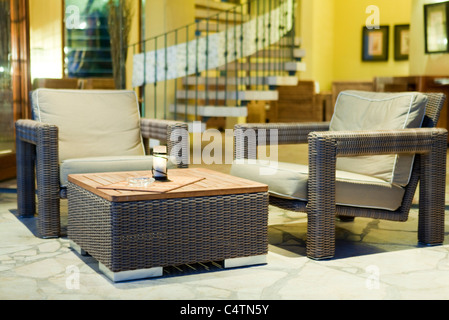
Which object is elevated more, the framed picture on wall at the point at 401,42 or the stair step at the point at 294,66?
the framed picture on wall at the point at 401,42

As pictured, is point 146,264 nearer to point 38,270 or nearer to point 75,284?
point 75,284

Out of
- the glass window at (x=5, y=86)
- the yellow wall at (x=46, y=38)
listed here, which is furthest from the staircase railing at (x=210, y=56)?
the glass window at (x=5, y=86)

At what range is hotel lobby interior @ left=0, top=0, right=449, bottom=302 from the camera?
8.91ft

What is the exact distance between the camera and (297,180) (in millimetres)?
3148

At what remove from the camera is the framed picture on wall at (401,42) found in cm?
1260

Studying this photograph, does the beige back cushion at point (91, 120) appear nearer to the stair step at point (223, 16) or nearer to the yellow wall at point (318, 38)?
the stair step at point (223, 16)

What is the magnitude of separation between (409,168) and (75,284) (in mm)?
1809

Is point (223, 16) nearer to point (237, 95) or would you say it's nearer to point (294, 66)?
point (294, 66)

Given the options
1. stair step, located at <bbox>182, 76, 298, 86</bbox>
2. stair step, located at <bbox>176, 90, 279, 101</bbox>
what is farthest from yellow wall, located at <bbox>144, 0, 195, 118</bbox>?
stair step, located at <bbox>182, 76, 298, 86</bbox>

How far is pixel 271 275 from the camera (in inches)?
113

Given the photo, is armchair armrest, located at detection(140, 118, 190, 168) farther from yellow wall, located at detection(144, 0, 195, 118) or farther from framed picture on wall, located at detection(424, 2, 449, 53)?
framed picture on wall, located at detection(424, 2, 449, 53)

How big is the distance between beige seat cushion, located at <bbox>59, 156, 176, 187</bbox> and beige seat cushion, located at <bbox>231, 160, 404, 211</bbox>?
80 cm

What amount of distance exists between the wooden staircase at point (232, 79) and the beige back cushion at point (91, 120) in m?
3.73
